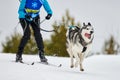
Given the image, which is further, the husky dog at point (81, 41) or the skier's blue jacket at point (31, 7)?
the skier's blue jacket at point (31, 7)

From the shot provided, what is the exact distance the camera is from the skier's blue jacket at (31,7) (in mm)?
13351

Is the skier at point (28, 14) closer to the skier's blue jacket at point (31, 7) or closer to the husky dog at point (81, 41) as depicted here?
the skier's blue jacket at point (31, 7)

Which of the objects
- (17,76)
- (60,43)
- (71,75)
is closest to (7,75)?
(17,76)

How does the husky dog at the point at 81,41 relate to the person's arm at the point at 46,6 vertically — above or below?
below

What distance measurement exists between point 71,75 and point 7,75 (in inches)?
77.1

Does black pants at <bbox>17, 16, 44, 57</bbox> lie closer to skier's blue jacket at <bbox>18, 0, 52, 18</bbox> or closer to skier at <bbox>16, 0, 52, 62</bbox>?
skier at <bbox>16, 0, 52, 62</bbox>

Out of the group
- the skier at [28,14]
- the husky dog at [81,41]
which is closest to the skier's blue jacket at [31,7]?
the skier at [28,14]

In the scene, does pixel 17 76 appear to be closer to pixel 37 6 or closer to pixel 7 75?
pixel 7 75

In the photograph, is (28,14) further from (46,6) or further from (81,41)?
(81,41)

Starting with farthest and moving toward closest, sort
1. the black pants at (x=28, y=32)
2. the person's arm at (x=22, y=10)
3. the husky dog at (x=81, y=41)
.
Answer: the black pants at (x=28, y=32), the person's arm at (x=22, y=10), the husky dog at (x=81, y=41)

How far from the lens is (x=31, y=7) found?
1349cm

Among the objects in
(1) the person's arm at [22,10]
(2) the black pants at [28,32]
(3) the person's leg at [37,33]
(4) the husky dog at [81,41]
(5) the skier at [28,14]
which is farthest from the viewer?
(3) the person's leg at [37,33]

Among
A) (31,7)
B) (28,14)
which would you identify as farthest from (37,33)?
(31,7)

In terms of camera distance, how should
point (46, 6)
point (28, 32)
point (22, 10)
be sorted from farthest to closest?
point (46, 6) → point (28, 32) → point (22, 10)
